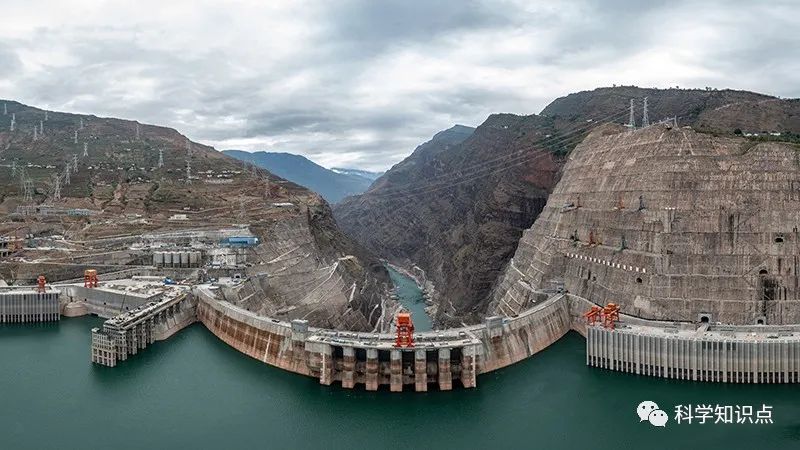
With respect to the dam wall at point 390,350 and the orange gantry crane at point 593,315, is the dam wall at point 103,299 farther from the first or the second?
the orange gantry crane at point 593,315

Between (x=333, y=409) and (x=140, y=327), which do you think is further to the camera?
(x=140, y=327)

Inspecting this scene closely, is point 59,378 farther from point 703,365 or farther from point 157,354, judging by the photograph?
point 703,365

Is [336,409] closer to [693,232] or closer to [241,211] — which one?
[693,232]

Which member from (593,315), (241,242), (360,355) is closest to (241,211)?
(241,242)

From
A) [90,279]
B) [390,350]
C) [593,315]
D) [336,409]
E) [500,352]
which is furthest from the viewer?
[90,279]

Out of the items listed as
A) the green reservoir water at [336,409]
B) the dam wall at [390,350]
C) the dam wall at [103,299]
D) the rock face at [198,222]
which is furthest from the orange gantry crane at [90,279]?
the dam wall at [390,350]

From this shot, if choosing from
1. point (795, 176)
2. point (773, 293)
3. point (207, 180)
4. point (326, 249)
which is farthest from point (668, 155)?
point (207, 180)
